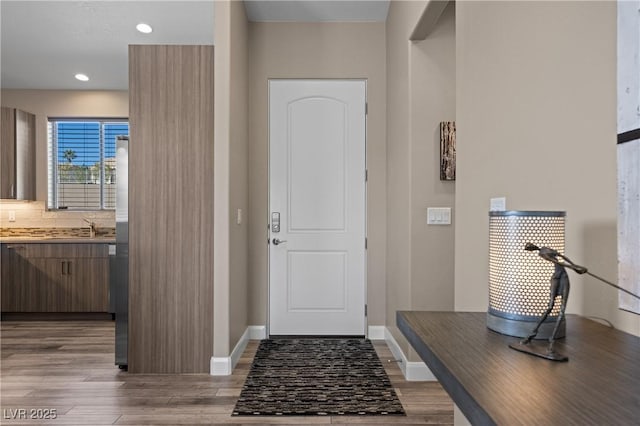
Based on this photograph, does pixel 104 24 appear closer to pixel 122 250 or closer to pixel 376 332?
pixel 122 250

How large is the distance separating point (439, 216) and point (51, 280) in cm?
416

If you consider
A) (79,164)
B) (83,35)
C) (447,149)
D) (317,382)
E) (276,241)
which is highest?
(83,35)

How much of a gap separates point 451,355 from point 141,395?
2424mm

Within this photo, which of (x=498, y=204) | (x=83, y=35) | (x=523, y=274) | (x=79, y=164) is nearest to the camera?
(x=523, y=274)

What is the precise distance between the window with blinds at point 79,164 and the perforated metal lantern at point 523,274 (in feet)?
17.5

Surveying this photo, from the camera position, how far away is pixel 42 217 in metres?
5.37

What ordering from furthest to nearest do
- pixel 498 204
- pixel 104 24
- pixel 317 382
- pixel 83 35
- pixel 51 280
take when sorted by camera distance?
pixel 51 280
pixel 83 35
pixel 104 24
pixel 317 382
pixel 498 204

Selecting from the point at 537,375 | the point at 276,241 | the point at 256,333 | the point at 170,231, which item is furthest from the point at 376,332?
the point at 537,375

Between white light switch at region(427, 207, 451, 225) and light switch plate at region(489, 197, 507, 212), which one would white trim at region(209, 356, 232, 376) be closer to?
white light switch at region(427, 207, 451, 225)

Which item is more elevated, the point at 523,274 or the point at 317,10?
the point at 317,10

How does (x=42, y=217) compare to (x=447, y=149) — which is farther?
(x=42, y=217)

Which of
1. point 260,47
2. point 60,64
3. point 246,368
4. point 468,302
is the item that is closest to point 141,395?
point 246,368

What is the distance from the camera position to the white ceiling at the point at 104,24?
371 centimetres

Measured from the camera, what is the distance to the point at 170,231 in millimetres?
3041
